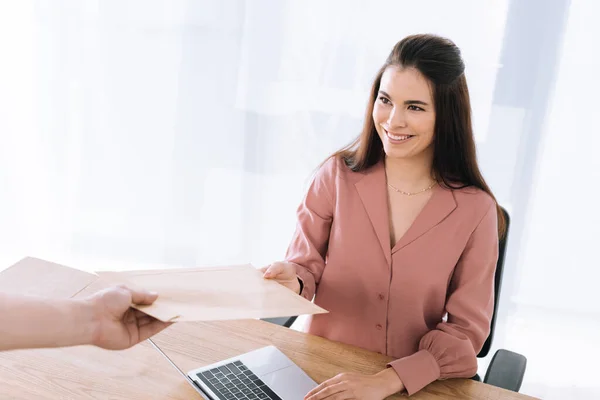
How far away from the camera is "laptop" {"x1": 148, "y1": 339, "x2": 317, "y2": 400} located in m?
1.21

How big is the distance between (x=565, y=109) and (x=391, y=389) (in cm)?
166

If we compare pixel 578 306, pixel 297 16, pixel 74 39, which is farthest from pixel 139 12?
pixel 578 306

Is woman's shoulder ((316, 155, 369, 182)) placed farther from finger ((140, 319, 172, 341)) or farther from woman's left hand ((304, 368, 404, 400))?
finger ((140, 319, 172, 341))

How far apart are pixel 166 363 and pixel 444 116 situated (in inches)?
34.0

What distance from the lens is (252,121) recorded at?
2820 millimetres

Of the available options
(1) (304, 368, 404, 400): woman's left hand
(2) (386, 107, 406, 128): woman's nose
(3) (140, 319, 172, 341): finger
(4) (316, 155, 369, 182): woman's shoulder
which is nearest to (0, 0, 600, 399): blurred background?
(4) (316, 155, 369, 182): woman's shoulder

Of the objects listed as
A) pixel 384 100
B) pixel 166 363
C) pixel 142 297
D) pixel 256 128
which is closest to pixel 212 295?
pixel 142 297

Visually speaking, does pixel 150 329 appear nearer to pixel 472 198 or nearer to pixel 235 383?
pixel 235 383

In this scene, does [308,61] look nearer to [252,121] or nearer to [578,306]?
[252,121]

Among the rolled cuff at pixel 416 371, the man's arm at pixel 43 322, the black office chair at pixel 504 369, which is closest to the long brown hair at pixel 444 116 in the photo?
the black office chair at pixel 504 369

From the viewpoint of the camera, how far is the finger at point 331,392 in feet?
3.93

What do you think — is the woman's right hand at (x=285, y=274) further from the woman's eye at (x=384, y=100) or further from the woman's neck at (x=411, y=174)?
the woman's eye at (x=384, y=100)

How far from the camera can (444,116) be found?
1.52 metres

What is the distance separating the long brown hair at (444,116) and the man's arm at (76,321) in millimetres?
775
